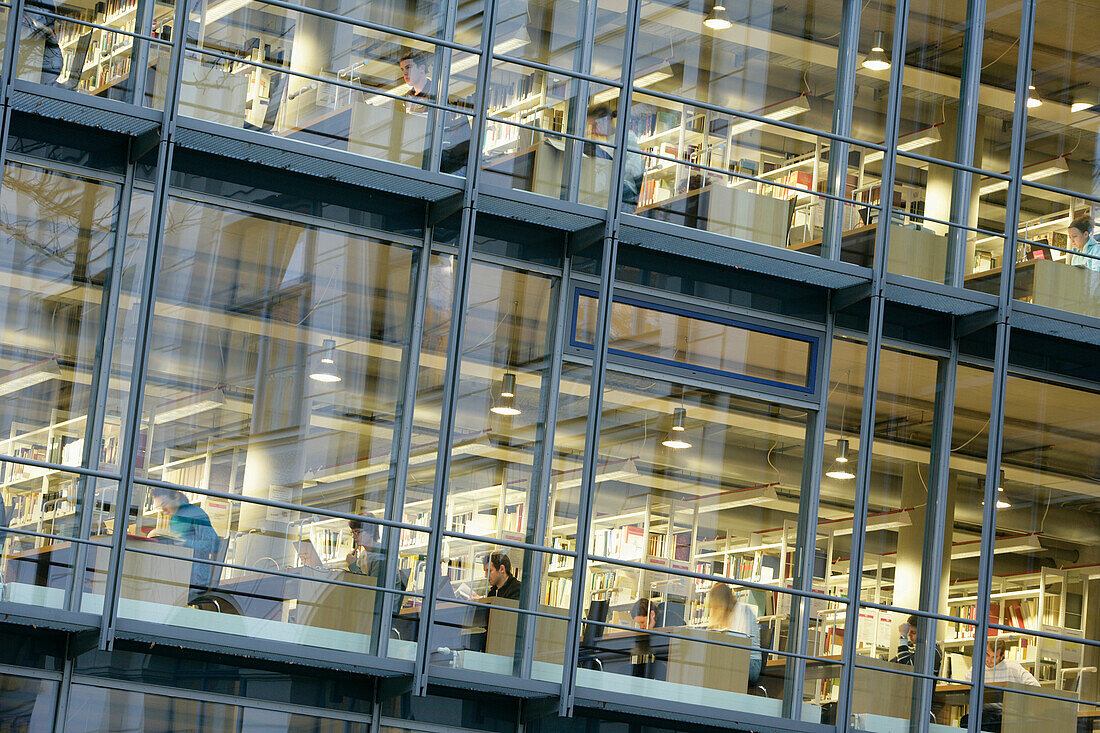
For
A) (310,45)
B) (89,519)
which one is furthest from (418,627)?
(310,45)

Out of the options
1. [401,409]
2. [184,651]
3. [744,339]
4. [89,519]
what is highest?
[744,339]

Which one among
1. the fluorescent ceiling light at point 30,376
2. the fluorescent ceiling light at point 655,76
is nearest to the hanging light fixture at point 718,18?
the fluorescent ceiling light at point 655,76

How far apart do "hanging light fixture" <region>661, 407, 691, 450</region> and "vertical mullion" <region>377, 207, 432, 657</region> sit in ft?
5.19

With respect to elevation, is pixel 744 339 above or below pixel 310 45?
below

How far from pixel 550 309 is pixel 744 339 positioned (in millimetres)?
1262

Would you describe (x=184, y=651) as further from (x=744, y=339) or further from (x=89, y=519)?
(x=744, y=339)

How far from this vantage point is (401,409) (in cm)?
940

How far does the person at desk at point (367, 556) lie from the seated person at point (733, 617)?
184 centimetres

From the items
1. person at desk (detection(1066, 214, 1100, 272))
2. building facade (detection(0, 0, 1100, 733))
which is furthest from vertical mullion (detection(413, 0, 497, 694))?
person at desk (detection(1066, 214, 1100, 272))

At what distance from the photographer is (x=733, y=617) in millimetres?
9719

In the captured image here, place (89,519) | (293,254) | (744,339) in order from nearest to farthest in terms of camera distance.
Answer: (89,519) < (293,254) < (744,339)

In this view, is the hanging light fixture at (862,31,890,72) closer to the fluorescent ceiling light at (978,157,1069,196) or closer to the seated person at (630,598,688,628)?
the fluorescent ceiling light at (978,157,1069,196)

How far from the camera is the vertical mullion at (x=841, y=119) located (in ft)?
34.0

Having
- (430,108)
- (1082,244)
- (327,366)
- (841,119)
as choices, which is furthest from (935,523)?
(430,108)
